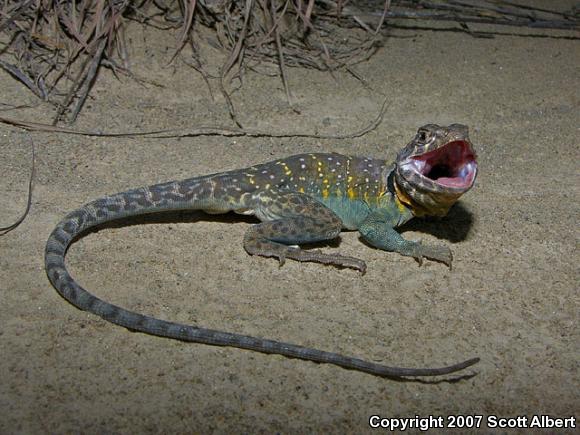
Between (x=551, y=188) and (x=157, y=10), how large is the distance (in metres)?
4.25

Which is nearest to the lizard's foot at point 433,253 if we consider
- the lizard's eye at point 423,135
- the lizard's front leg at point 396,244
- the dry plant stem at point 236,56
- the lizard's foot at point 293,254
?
the lizard's front leg at point 396,244

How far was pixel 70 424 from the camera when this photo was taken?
3064 millimetres

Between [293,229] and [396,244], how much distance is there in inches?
27.5

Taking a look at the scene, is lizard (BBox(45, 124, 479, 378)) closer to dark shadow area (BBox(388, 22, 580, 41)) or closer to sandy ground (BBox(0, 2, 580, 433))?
sandy ground (BBox(0, 2, 580, 433))

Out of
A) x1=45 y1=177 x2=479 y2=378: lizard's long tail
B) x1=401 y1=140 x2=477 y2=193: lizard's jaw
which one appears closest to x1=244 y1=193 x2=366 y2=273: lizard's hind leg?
x1=45 y1=177 x2=479 y2=378: lizard's long tail

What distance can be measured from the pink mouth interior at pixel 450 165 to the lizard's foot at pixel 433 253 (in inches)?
17.5

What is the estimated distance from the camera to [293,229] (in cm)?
434

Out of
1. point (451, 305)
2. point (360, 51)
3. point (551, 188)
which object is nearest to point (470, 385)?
point (451, 305)

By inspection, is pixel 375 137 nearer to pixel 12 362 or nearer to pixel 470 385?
pixel 470 385

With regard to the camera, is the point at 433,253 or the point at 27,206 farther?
the point at 27,206

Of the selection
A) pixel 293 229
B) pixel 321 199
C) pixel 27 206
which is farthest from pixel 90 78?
pixel 293 229

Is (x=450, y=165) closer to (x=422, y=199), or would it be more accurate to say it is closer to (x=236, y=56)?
(x=422, y=199)

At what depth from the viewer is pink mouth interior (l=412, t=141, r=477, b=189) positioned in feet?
13.9

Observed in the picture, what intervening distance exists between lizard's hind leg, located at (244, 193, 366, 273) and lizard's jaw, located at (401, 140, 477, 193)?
64cm
